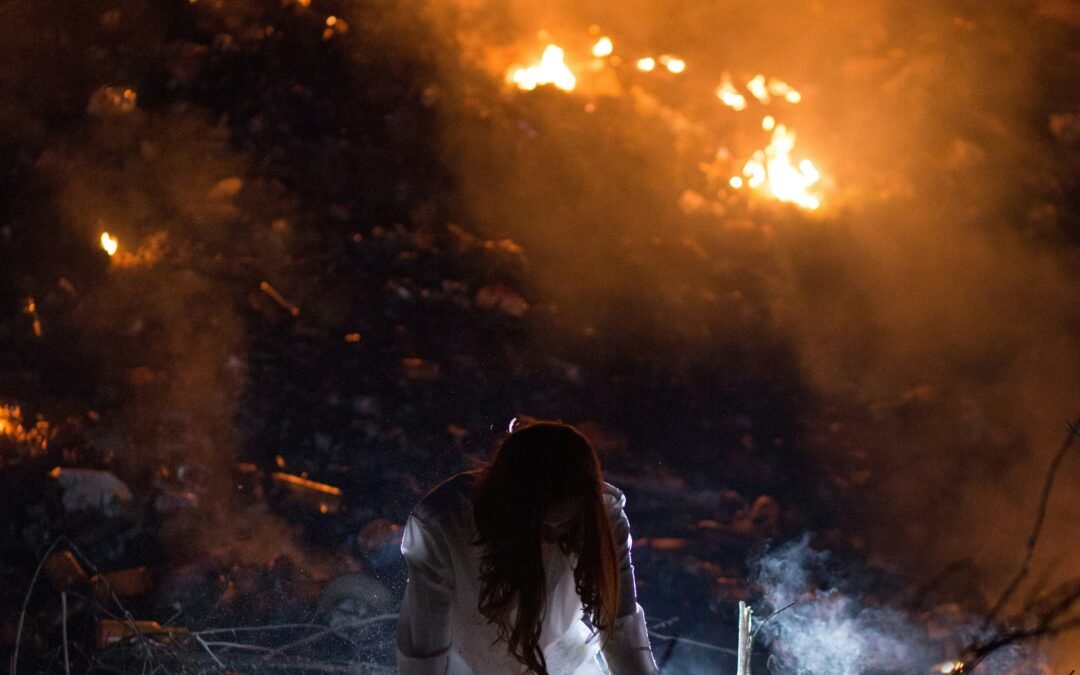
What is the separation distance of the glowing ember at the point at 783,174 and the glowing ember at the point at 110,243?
5.32m

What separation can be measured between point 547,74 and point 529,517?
594cm

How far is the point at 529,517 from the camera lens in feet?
7.20

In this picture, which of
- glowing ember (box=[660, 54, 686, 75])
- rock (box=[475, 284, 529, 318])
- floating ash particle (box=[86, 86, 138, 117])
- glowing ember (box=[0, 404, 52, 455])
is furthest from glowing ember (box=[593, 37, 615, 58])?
glowing ember (box=[0, 404, 52, 455])

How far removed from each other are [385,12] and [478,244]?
244 centimetres

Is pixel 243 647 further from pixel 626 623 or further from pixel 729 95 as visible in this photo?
pixel 729 95

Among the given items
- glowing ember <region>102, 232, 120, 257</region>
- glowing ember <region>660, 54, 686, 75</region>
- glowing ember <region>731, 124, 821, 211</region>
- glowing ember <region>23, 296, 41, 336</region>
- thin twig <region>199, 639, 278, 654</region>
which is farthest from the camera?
glowing ember <region>660, 54, 686, 75</region>

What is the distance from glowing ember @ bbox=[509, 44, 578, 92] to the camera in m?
7.38

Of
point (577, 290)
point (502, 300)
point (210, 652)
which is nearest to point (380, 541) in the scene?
point (210, 652)

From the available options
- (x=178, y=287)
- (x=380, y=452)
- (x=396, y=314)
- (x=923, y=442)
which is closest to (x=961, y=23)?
(x=923, y=442)

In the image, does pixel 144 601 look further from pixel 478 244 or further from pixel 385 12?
pixel 385 12

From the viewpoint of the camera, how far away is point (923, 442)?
249 inches

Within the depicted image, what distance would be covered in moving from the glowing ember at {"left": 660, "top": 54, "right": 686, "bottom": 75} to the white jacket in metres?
5.68

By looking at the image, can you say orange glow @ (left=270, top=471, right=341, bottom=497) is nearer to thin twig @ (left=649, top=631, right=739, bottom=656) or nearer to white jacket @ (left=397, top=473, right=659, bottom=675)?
thin twig @ (left=649, top=631, right=739, bottom=656)

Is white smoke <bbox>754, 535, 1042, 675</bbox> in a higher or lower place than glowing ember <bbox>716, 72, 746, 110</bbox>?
lower
